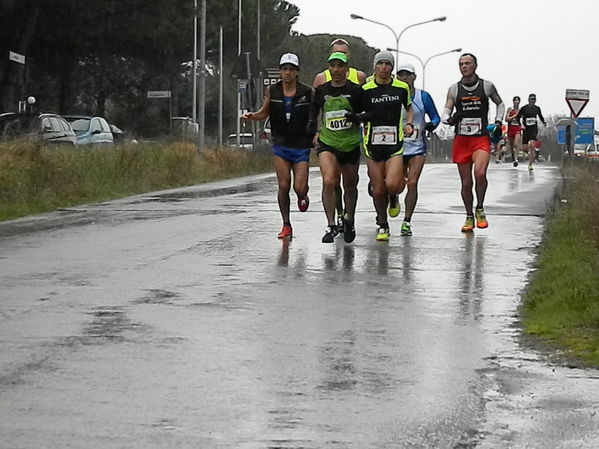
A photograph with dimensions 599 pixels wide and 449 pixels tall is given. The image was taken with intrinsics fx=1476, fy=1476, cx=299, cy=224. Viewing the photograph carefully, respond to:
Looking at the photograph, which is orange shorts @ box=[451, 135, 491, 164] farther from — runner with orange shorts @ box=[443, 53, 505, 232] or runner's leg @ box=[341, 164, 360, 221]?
runner's leg @ box=[341, 164, 360, 221]

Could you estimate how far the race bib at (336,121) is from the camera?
14383 millimetres

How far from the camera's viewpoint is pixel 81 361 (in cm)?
767

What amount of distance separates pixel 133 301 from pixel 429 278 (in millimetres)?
2734

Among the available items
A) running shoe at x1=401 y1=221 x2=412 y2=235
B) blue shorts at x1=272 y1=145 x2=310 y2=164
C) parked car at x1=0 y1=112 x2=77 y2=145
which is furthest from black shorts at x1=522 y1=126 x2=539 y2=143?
blue shorts at x1=272 y1=145 x2=310 y2=164

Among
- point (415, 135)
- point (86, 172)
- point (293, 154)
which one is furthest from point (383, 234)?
point (86, 172)

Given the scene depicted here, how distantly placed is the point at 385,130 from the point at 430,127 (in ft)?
3.34

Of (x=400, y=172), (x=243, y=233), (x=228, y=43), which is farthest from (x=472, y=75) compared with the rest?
(x=228, y=43)

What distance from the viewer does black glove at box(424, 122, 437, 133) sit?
15515 millimetres

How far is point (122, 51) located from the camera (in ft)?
168

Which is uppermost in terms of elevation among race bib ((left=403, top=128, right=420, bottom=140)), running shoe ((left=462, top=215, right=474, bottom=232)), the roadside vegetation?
race bib ((left=403, top=128, right=420, bottom=140))

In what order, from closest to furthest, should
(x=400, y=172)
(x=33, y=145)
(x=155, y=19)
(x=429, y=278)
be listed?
(x=429, y=278)
(x=400, y=172)
(x=33, y=145)
(x=155, y=19)

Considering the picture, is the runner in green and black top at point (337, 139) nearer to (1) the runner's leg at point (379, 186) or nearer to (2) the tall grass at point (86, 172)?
(1) the runner's leg at point (379, 186)

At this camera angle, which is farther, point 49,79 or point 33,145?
point 49,79

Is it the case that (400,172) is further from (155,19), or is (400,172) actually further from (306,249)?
(155,19)
